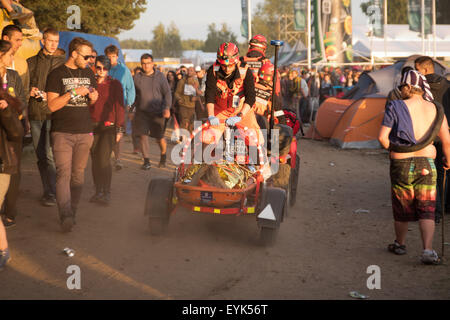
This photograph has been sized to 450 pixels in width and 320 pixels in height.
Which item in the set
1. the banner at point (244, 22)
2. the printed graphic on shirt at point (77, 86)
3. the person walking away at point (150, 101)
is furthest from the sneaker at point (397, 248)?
the banner at point (244, 22)

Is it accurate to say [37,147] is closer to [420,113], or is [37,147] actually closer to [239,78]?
[239,78]

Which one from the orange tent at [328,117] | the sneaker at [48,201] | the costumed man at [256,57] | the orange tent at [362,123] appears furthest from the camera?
the orange tent at [328,117]

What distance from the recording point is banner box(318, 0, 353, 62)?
3700 cm

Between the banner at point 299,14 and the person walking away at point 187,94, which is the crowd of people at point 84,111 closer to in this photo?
the person walking away at point 187,94

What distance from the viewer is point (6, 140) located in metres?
5.76

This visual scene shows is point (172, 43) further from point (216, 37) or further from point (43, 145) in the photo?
point (43, 145)

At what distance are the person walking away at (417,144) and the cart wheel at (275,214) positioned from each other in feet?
4.47

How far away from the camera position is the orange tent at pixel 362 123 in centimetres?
1551

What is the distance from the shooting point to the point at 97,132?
8.40 m

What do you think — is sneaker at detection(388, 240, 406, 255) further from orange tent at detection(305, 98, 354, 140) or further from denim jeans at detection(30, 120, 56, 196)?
orange tent at detection(305, 98, 354, 140)

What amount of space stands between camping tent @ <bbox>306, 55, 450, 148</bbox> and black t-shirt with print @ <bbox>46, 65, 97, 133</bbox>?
32.5ft

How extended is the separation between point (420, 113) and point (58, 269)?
4.09 meters

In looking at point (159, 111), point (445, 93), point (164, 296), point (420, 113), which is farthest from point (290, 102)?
point (164, 296)

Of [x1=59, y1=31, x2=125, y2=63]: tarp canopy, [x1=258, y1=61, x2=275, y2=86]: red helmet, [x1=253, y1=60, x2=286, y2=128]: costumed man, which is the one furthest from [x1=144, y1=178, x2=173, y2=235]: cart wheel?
[x1=59, y1=31, x2=125, y2=63]: tarp canopy
